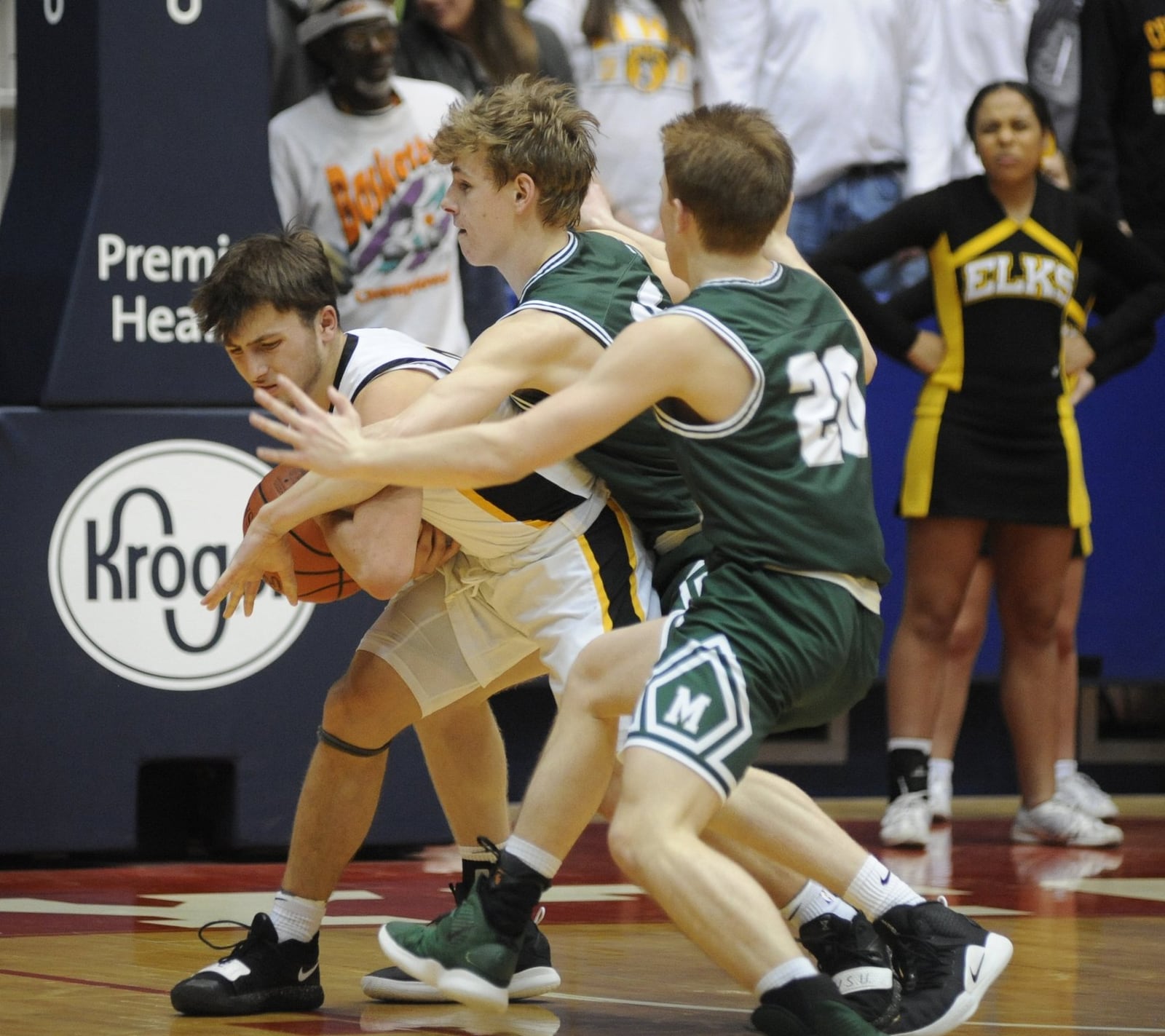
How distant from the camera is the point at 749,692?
3152 mm

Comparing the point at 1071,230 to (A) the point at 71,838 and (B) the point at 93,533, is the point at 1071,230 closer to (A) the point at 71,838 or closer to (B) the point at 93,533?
(B) the point at 93,533

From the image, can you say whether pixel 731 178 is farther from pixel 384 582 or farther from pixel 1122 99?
pixel 1122 99

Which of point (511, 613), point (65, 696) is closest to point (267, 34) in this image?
point (65, 696)

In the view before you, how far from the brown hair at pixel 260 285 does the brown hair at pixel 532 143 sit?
336 millimetres

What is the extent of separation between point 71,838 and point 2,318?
1545 mm

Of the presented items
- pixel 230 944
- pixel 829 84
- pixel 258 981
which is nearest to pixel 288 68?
pixel 829 84

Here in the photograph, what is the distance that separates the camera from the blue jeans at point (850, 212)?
24.4 ft

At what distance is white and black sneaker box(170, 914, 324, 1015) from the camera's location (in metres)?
3.64

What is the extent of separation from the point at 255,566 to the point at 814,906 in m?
1.19

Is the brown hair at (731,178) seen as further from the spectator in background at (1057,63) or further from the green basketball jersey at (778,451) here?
the spectator in background at (1057,63)

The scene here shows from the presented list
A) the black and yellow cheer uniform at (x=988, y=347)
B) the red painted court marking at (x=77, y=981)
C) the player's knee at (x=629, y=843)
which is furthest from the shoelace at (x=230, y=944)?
the black and yellow cheer uniform at (x=988, y=347)

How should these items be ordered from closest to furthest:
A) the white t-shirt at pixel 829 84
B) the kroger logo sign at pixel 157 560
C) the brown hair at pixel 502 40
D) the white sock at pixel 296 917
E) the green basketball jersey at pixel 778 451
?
the green basketball jersey at pixel 778 451 < the white sock at pixel 296 917 < the kroger logo sign at pixel 157 560 < the brown hair at pixel 502 40 < the white t-shirt at pixel 829 84

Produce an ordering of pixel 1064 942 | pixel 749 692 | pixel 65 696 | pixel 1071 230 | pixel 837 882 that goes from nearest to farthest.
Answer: pixel 749 692
pixel 837 882
pixel 1064 942
pixel 65 696
pixel 1071 230

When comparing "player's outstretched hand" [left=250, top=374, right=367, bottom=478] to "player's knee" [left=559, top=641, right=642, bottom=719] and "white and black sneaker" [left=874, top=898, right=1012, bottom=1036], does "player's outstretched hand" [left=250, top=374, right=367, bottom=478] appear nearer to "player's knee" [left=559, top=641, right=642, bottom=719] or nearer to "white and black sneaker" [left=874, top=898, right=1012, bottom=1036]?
"player's knee" [left=559, top=641, right=642, bottom=719]
